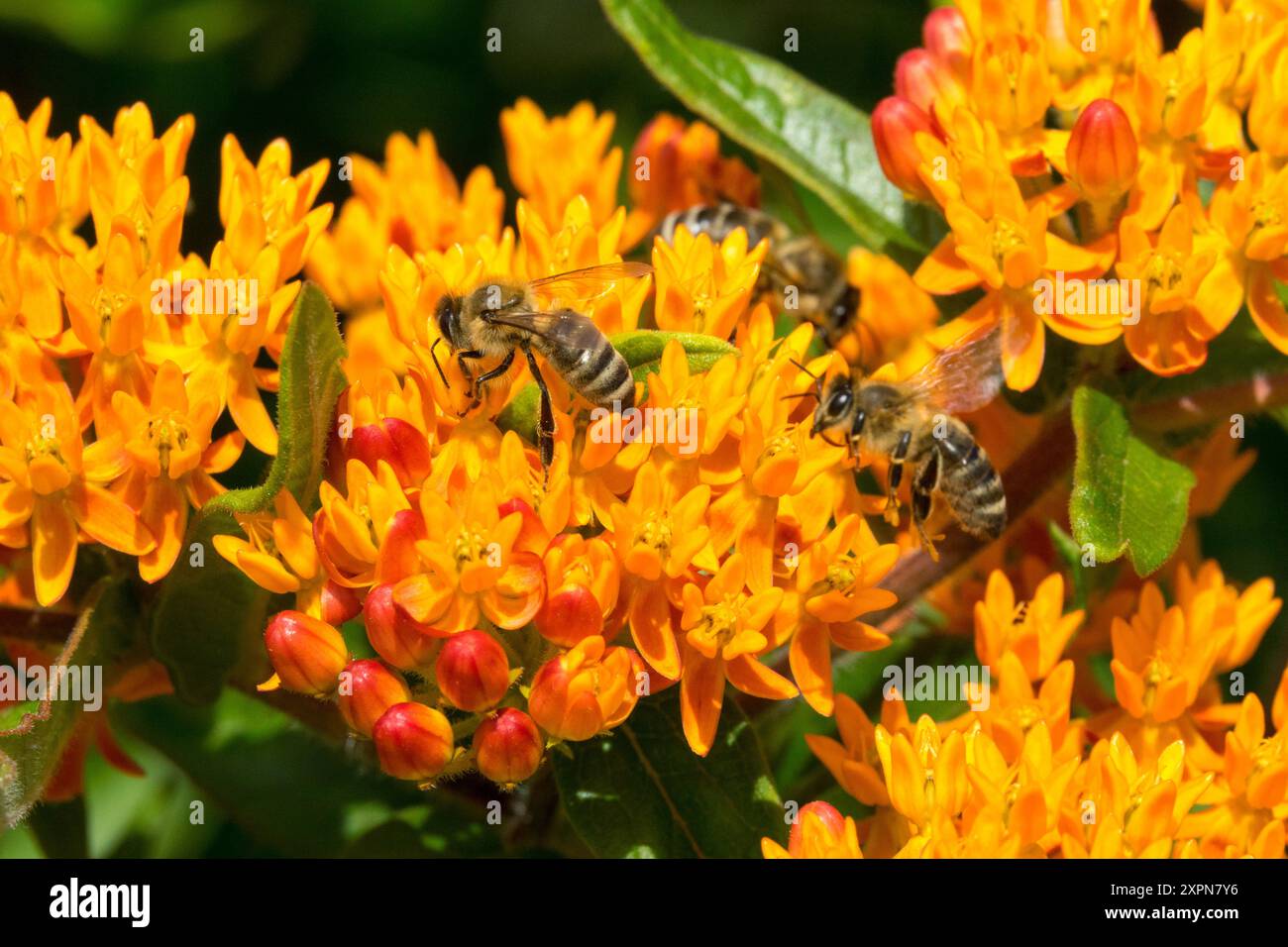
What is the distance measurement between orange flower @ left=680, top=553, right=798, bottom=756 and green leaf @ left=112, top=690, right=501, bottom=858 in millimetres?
988

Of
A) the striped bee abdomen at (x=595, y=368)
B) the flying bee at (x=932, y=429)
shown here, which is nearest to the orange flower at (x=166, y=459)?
the striped bee abdomen at (x=595, y=368)

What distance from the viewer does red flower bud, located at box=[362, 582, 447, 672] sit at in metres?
3.56

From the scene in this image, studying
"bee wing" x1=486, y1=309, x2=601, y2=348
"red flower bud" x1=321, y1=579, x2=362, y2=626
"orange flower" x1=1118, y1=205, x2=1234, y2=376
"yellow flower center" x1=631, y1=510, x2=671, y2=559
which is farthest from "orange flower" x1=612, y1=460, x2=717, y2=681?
"orange flower" x1=1118, y1=205, x2=1234, y2=376

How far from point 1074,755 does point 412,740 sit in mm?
1465

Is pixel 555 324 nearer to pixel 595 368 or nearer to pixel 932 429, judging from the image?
pixel 595 368

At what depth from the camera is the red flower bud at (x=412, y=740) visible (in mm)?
3521

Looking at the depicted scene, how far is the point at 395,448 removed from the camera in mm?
3656

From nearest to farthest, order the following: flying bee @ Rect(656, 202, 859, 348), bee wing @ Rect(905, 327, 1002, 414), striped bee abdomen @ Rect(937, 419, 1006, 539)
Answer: striped bee abdomen @ Rect(937, 419, 1006, 539) < bee wing @ Rect(905, 327, 1002, 414) < flying bee @ Rect(656, 202, 859, 348)

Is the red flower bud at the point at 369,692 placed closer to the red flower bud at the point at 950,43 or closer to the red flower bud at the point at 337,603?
the red flower bud at the point at 337,603

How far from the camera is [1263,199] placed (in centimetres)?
416

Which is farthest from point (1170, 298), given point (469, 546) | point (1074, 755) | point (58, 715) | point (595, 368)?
point (58, 715)

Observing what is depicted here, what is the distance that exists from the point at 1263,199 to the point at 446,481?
80.0 inches

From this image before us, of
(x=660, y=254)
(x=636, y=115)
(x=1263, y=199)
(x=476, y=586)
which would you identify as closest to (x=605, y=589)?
(x=476, y=586)

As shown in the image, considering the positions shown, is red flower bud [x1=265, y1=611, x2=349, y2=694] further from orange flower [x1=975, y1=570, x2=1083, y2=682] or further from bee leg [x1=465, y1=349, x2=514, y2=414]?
orange flower [x1=975, y1=570, x2=1083, y2=682]
